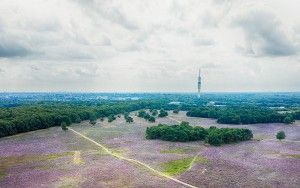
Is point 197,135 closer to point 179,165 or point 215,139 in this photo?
point 215,139

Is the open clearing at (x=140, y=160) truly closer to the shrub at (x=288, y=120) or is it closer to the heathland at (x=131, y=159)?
the heathland at (x=131, y=159)

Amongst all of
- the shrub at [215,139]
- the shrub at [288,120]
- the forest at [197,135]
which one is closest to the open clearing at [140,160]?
the shrub at [215,139]

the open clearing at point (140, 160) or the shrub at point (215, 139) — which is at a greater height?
the shrub at point (215, 139)

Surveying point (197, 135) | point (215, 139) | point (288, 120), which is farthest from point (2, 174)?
point (288, 120)

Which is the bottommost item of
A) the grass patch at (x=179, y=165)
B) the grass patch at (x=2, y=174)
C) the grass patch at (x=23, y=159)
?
the grass patch at (x=179, y=165)

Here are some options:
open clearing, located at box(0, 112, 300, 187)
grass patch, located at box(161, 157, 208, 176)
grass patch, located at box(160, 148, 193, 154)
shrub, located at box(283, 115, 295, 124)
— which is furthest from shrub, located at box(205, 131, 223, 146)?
shrub, located at box(283, 115, 295, 124)

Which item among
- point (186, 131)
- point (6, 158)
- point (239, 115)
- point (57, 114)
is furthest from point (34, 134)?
point (239, 115)

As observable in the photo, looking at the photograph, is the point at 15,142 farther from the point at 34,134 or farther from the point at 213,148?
the point at 213,148

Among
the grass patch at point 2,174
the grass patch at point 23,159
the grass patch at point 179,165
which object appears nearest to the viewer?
the grass patch at point 2,174
